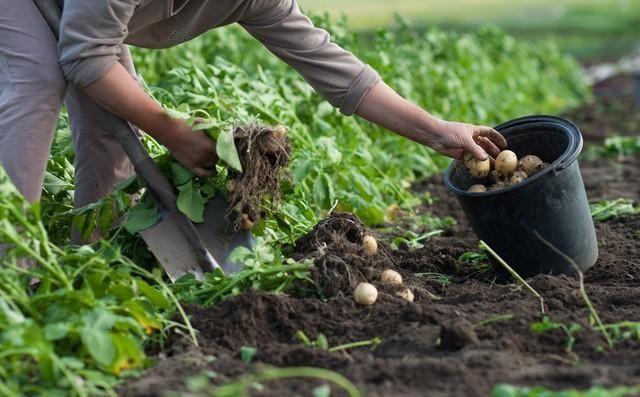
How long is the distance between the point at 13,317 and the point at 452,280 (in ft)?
5.84

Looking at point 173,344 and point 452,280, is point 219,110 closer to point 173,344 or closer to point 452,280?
point 452,280

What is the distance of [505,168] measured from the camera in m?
3.82

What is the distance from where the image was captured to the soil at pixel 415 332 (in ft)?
8.55

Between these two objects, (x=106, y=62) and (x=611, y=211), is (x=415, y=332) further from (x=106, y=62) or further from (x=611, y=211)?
(x=611, y=211)

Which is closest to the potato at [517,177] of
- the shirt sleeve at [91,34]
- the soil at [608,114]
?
the shirt sleeve at [91,34]

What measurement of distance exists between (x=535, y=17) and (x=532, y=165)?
53.1ft

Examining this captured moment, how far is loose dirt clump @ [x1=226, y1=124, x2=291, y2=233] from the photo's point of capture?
344cm

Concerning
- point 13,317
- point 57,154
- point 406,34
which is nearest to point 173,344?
point 13,317

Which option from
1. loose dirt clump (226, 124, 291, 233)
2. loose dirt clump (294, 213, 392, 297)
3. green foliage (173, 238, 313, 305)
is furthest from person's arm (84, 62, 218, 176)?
loose dirt clump (294, 213, 392, 297)

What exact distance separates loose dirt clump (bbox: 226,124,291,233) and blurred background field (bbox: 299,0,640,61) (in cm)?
1278

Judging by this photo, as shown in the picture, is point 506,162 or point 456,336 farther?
point 506,162

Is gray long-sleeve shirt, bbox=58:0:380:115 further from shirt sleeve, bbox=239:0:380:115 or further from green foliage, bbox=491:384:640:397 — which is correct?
green foliage, bbox=491:384:640:397

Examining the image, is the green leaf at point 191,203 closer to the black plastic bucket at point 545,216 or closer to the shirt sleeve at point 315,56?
the shirt sleeve at point 315,56

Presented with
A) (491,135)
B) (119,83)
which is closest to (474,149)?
(491,135)
